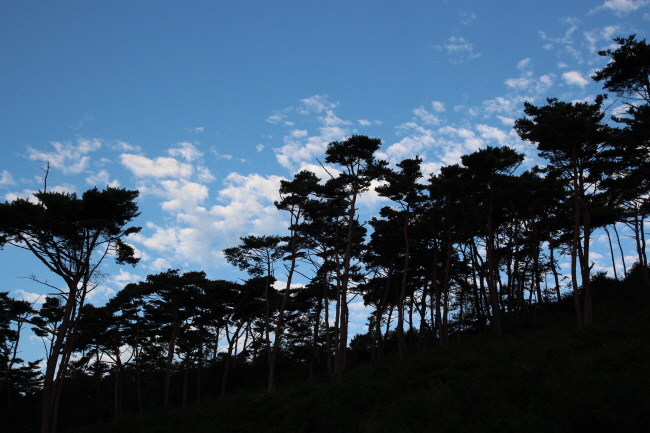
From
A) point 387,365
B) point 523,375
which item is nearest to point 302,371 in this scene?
point 387,365

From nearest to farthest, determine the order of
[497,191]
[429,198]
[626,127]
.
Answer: [626,127] → [497,191] → [429,198]

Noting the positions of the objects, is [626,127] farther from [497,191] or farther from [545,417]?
[545,417]

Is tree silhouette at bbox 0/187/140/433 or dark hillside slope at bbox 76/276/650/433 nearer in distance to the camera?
dark hillside slope at bbox 76/276/650/433

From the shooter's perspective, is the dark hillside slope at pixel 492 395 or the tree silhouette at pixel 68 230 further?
the tree silhouette at pixel 68 230

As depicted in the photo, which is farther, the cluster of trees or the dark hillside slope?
the cluster of trees

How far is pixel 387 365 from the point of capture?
70.3 ft

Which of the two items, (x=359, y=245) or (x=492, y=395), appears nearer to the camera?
(x=492, y=395)

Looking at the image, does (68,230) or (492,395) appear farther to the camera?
(68,230)

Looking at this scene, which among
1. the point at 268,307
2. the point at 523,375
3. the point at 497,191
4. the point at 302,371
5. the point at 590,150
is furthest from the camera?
the point at 302,371

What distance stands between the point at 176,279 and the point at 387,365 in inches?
694

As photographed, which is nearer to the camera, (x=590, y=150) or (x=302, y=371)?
(x=590, y=150)

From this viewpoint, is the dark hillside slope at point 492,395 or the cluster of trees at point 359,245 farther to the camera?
the cluster of trees at point 359,245

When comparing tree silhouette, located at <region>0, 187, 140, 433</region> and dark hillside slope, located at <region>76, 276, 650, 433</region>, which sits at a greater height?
tree silhouette, located at <region>0, 187, 140, 433</region>

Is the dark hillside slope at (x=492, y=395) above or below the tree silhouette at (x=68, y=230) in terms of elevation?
below
